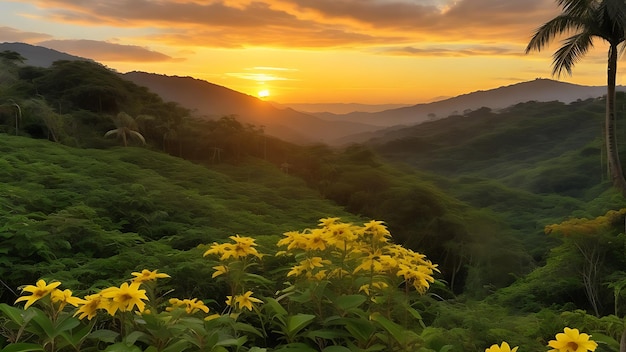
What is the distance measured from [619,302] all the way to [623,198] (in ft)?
19.1

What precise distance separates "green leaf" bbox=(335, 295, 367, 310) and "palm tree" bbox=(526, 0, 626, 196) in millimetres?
13351

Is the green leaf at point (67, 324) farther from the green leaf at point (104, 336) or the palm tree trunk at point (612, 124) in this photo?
the palm tree trunk at point (612, 124)

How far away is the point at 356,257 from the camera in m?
1.94

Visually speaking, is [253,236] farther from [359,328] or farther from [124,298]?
[124,298]

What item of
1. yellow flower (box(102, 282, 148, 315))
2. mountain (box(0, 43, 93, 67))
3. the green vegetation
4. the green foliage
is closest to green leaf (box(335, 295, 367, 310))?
the green vegetation

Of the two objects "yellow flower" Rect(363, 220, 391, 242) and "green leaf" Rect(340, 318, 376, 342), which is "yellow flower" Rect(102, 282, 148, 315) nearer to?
"green leaf" Rect(340, 318, 376, 342)

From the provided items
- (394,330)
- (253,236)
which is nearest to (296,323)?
(394,330)

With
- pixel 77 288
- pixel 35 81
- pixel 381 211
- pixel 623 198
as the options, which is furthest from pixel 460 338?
pixel 35 81

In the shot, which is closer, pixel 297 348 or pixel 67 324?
pixel 67 324

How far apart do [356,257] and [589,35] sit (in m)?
13.6

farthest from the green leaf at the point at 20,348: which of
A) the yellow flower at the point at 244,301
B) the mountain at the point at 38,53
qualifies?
the mountain at the point at 38,53

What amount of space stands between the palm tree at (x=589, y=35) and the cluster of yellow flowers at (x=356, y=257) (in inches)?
510

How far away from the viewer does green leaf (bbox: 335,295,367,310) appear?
4.97 feet

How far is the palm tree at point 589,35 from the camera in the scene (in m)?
12.3
